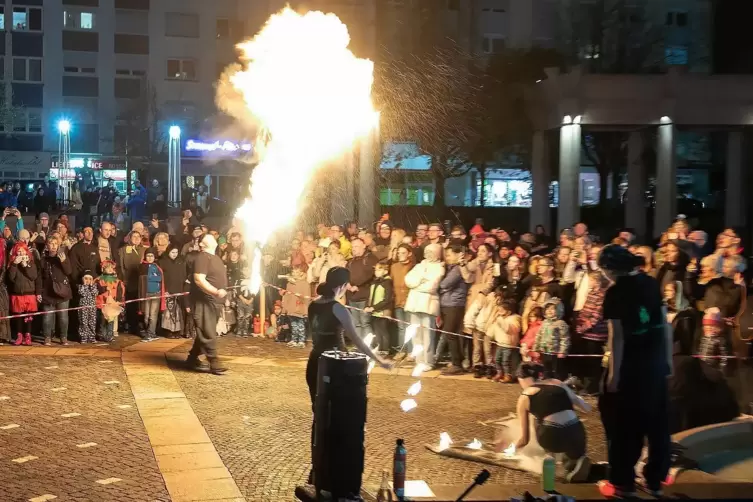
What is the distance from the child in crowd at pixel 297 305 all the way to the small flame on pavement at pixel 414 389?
3.43 m

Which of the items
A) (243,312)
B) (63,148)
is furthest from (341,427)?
(63,148)

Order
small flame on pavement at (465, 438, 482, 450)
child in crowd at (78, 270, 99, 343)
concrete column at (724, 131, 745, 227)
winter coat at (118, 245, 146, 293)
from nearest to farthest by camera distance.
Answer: small flame on pavement at (465, 438, 482, 450), child in crowd at (78, 270, 99, 343), winter coat at (118, 245, 146, 293), concrete column at (724, 131, 745, 227)

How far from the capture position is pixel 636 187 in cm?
3086

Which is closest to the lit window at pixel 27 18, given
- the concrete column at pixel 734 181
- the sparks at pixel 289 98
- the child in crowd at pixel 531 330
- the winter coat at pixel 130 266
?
the concrete column at pixel 734 181

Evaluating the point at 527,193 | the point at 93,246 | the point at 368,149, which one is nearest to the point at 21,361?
the point at 93,246

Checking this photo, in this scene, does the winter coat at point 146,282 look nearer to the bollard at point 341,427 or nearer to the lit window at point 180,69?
the bollard at point 341,427

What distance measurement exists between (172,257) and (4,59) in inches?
1726

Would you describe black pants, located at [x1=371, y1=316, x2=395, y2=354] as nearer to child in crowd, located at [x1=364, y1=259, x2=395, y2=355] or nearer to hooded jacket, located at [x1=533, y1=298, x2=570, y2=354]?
child in crowd, located at [x1=364, y1=259, x2=395, y2=355]

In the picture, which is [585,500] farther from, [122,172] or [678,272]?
[122,172]

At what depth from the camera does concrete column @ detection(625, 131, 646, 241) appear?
30.2 meters

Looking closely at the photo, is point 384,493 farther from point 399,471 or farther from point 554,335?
point 554,335

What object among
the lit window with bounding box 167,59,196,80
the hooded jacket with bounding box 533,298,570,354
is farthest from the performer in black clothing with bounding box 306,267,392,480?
the lit window with bounding box 167,59,196,80

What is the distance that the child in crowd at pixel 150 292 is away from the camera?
15.2m

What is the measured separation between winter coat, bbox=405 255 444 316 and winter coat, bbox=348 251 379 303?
4.27 ft
